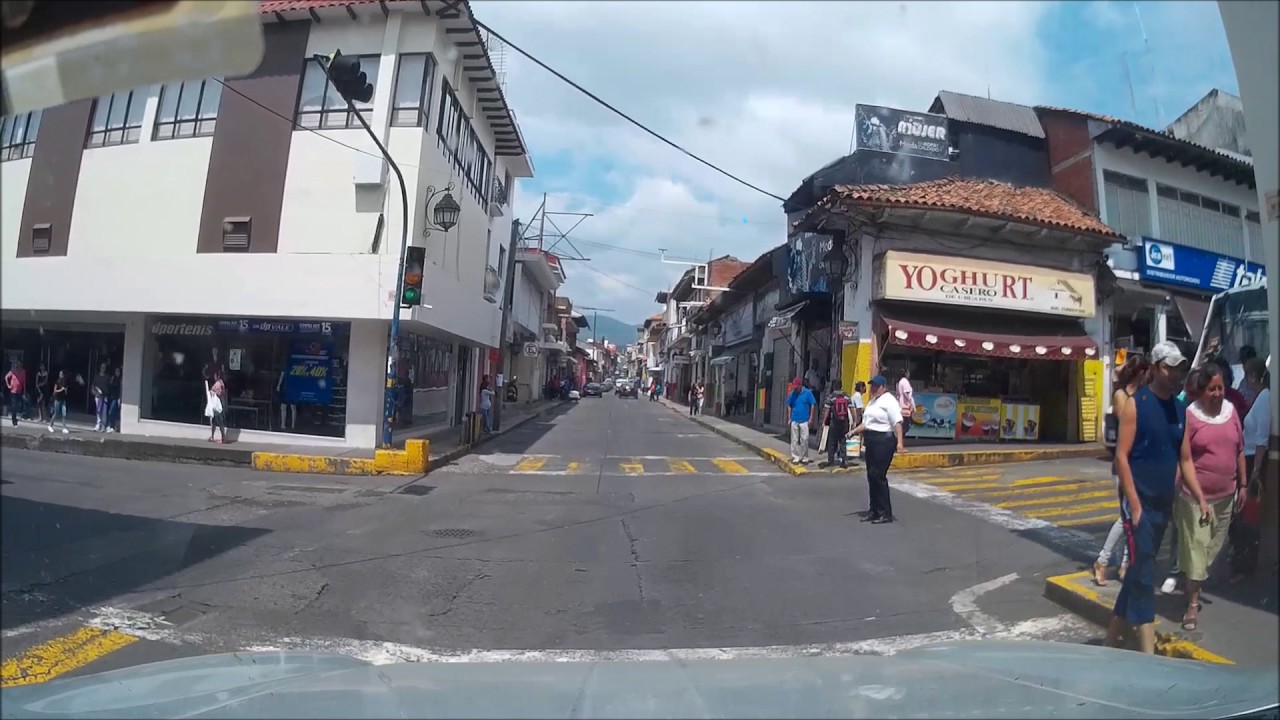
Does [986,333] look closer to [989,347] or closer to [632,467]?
[989,347]

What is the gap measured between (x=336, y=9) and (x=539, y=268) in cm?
2100

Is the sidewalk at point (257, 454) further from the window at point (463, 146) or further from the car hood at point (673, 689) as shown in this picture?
the car hood at point (673, 689)

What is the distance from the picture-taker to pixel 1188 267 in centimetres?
1788

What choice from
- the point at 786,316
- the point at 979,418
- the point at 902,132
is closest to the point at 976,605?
the point at 979,418

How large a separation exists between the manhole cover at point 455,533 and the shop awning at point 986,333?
33.9 feet

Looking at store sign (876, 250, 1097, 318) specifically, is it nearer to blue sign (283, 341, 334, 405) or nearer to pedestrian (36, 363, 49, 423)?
blue sign (283, 341, 334, 405)

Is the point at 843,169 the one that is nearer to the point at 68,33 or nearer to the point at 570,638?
the point at 570,638

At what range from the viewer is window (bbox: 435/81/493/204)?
1738 cm

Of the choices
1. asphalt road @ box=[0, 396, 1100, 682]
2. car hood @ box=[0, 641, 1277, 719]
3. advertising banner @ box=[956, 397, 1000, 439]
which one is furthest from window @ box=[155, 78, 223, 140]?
advertising banner @ box=[956, 397, 1000, 439]

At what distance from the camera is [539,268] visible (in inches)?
1422

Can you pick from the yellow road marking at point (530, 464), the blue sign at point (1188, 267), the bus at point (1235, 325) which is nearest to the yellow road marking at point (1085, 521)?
the bus at point (1235, 325)

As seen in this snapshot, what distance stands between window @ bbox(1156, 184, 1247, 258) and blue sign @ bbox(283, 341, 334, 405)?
1927 centimetres

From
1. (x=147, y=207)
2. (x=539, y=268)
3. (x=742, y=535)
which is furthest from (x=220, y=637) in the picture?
(x=539, y=268)

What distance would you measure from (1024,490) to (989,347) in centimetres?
531
